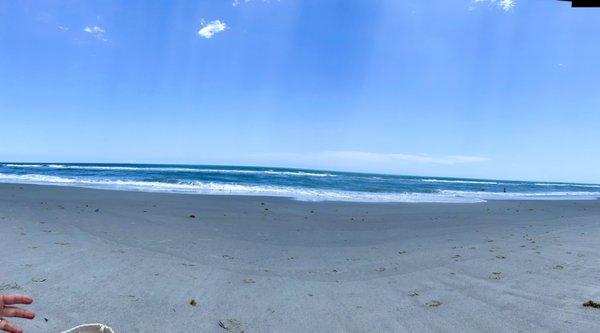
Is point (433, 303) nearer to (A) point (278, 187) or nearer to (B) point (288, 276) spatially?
(B) point (288, 276)

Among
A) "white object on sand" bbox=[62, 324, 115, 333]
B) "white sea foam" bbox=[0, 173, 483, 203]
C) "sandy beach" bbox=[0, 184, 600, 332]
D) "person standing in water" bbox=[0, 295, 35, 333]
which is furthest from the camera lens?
"white sea foam" bbox=[0, 173, 483, 203]

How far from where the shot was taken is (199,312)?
3.57 meters

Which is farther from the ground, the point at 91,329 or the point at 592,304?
the point at 91,329

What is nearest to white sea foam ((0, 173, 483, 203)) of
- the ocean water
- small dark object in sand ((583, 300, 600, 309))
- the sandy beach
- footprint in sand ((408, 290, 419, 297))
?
the ocean water

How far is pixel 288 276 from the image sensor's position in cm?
487

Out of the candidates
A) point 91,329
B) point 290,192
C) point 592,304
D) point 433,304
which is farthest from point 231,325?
point 290,192

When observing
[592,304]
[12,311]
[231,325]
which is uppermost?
[12,311]

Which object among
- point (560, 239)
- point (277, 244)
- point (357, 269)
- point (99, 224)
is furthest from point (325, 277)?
point (560, 239)

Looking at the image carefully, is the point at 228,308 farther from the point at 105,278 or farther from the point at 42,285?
the point at 42,285

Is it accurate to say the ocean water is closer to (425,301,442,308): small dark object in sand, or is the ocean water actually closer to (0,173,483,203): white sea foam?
(0,173,483,203): white sea foam

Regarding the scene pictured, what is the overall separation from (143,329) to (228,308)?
2.61 ft

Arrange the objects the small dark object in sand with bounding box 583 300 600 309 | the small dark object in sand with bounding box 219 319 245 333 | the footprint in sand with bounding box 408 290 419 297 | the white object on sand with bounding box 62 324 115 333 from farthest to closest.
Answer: the footprint in sand with bounding box 408 290 419 297 → the small dark object in sand with bounding box 583 300 600 309 → the small dark object in sand with bounding box 219 319 245 333 → the white object on sand with bounding box 62 324 115 333

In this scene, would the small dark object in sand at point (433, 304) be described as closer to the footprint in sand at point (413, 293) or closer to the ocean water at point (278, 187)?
the footprint in sand at point (413, 293)

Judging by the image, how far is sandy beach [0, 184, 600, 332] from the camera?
11.4 feet
